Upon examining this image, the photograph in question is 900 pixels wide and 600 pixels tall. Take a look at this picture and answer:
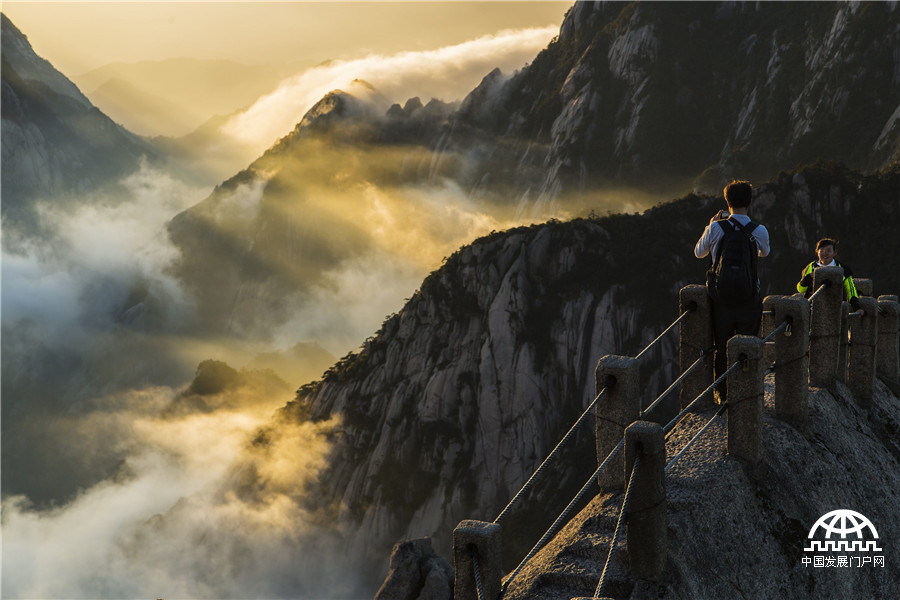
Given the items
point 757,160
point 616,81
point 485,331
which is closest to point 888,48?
point 757,160

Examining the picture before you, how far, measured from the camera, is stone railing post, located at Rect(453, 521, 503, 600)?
854cm

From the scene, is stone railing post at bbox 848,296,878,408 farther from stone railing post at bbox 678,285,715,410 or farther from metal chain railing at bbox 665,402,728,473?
metal chain railing at bbox 665,402,728,473

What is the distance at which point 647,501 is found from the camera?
8469 millimetres

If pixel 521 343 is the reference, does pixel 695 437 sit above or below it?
below

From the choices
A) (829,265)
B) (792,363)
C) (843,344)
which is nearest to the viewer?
(792,363)

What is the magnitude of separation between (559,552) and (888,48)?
366 feet

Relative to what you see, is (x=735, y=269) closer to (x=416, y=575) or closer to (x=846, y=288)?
(x=846, y=288)

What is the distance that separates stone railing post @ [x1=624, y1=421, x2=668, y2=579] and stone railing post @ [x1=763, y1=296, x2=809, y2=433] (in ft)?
14.0

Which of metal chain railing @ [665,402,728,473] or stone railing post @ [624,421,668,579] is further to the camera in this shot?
metal chain railing @ [665,402,728,473]

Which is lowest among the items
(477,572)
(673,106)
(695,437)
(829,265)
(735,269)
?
(477,572)

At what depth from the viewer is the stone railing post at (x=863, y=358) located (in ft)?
47.1

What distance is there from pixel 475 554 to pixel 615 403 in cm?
285

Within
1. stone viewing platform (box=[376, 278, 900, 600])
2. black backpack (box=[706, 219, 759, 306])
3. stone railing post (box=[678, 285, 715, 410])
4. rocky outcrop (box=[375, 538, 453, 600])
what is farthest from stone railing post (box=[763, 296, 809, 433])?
rocky outcrop (box=[375, 538, 453, 600])

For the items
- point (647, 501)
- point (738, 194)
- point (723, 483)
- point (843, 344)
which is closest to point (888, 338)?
point (843, 344)
